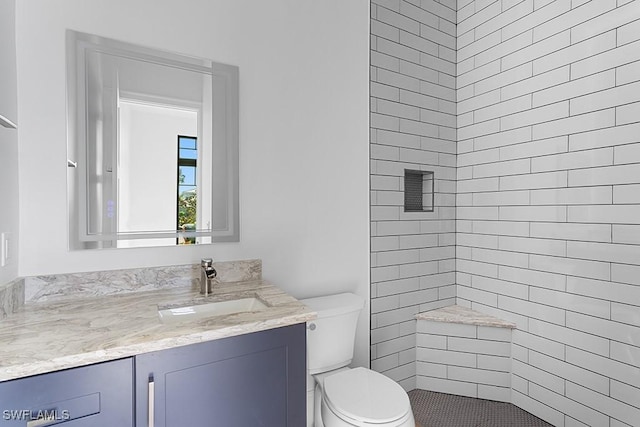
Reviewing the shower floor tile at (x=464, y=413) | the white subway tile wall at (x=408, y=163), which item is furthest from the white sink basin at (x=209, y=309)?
the shower floor tile at (x=464, y=413)

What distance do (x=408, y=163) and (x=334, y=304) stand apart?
3.63 ft

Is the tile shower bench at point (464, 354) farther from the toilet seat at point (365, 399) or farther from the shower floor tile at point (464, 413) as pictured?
the toilet seat at point (365, 399)

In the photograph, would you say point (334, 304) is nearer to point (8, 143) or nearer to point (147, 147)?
point (147, 147)

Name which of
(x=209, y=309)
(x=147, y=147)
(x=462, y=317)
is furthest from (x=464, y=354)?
(x=147, y=147)

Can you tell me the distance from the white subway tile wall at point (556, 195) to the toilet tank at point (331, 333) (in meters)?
0.86

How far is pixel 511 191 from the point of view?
Answer: 225cm

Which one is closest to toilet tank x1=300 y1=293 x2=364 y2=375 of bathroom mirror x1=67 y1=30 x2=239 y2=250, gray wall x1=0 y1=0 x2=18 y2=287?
bathroom mirror x1=67 y1=30 x2=239 y2=250

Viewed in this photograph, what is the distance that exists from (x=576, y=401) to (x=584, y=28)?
2.03 m

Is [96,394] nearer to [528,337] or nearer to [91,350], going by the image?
[91,350]

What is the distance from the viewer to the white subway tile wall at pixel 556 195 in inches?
68.1

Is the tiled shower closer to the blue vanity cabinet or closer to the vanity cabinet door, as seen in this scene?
the vanity cabinet door

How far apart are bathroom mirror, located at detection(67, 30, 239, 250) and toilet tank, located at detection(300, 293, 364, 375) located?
0.59 metres

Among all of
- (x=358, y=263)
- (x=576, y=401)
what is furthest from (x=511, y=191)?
(x=576, y=401)

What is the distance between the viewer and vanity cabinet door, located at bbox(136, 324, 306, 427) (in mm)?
1041
